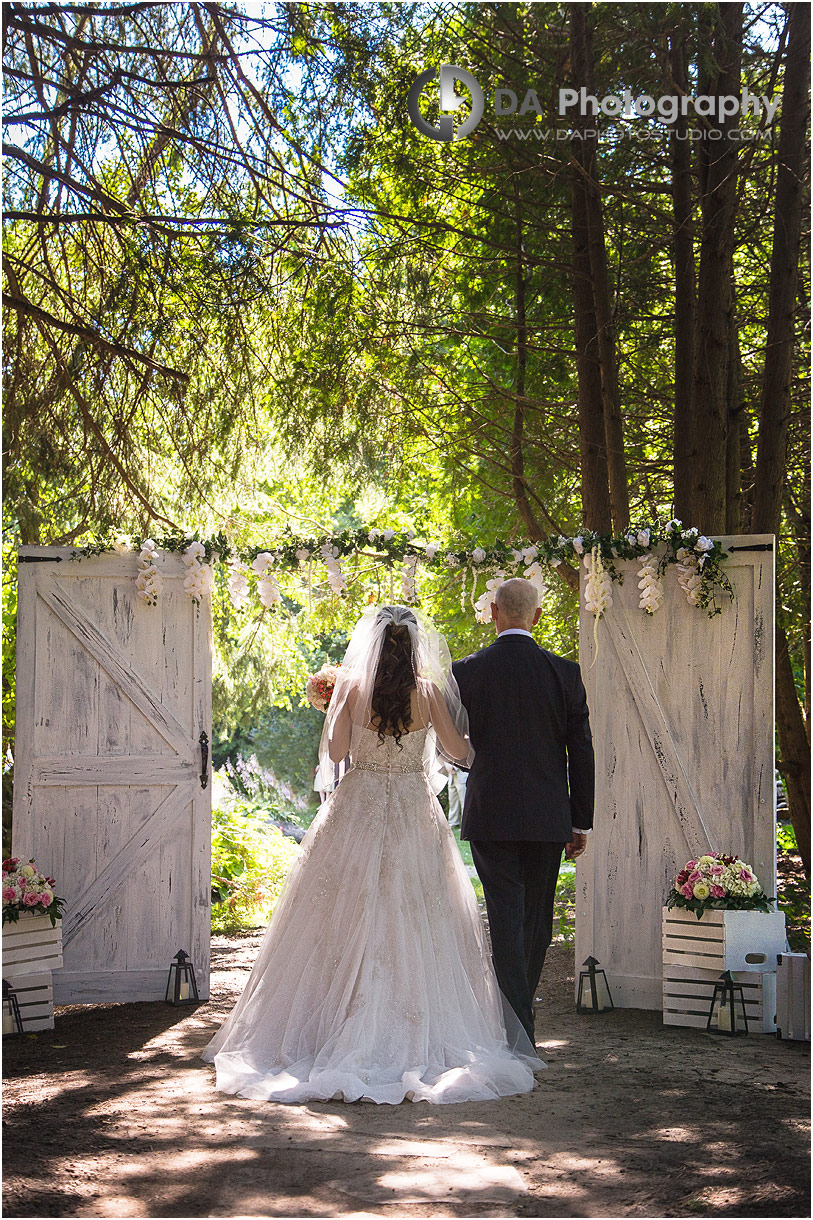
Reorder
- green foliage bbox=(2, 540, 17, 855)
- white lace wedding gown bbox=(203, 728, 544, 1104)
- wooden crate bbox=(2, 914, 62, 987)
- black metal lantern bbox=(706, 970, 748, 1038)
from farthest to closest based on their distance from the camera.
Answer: green foliage bbox=(2, 540, 17, 855) < wooden crate bbox=(2, 914, 62, 987) < black metal lantern bbox=(706, 970, 748, 1038) < white lace wedding gown bbox=(203, 728, 544, 1104)

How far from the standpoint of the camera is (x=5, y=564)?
909 centimetres

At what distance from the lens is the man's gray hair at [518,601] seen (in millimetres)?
4477

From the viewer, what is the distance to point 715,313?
6.11 m

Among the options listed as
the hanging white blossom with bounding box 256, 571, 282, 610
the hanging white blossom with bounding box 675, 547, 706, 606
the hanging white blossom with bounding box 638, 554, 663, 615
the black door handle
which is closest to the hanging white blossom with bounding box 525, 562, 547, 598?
the hanging white blossom with bounding box 638, 554, 663, 615

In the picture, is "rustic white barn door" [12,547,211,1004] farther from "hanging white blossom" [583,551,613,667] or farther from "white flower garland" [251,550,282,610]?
"hanging white blossom" [583,551,613,667]

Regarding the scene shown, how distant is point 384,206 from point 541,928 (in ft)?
15.3

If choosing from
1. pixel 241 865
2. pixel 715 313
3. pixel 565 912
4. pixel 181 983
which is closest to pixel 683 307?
pixel 715 313

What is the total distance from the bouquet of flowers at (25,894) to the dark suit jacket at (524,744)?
6.82ft

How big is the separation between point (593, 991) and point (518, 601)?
2.15 metres

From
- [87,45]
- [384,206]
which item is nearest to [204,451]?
[384,206]

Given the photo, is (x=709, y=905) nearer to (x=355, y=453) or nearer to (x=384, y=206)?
(x=355, y=453)

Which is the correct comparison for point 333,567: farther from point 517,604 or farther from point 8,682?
point 8,682

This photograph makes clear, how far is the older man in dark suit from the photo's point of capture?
4.21 metres

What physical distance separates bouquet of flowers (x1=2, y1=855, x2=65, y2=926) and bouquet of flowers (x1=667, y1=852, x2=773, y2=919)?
2.93m
